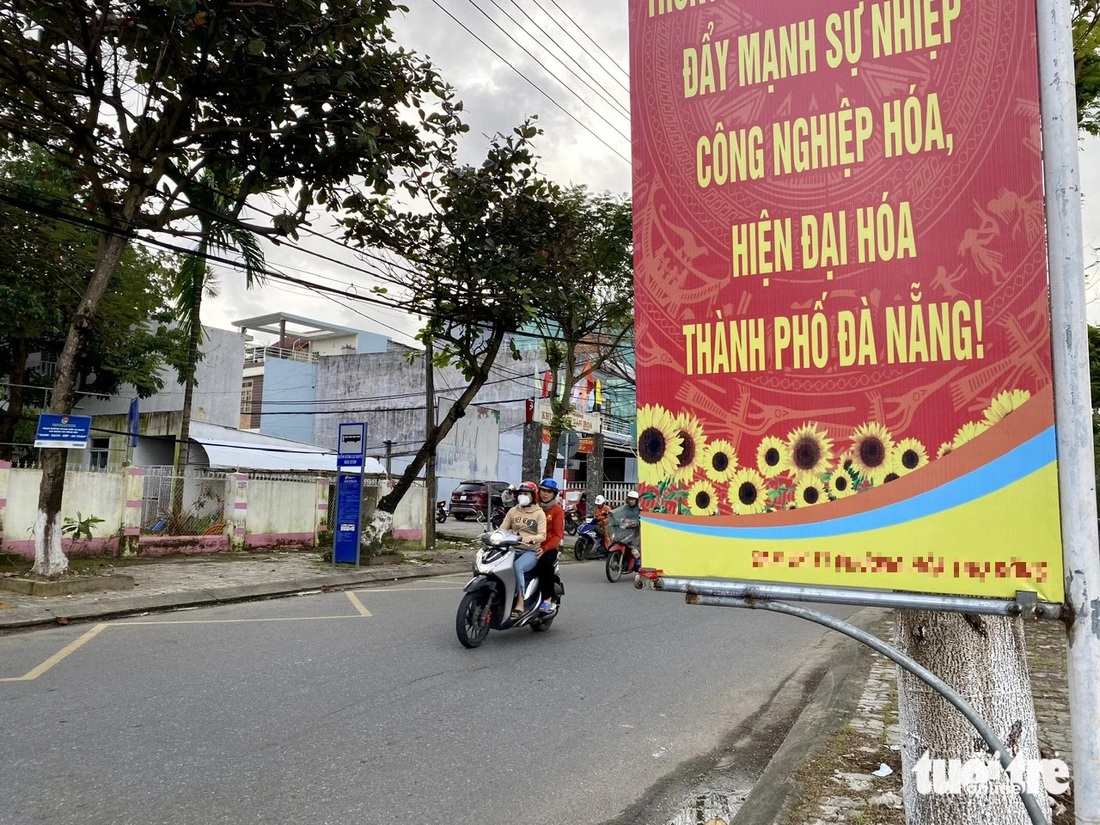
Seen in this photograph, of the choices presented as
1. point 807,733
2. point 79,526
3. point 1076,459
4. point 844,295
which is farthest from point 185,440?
point 1076,459

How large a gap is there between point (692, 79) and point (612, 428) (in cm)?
3843

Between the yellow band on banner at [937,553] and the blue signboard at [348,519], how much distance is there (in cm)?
1204

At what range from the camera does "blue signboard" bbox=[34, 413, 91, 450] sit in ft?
30.3

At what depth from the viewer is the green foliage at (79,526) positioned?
1193 centimetres

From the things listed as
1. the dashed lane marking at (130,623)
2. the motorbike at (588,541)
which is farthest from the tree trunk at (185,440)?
the motorbike at (588,541)

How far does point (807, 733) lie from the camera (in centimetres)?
489

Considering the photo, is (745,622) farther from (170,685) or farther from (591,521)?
(591,521)

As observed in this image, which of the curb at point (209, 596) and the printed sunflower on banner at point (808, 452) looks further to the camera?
the curb at point (209, 596)

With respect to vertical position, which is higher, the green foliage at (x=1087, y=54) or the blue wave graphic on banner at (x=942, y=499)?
the green foliage at (x=1087, y=54)

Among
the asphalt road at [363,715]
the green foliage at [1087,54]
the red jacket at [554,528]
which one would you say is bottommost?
the asphalt road at [363,715]

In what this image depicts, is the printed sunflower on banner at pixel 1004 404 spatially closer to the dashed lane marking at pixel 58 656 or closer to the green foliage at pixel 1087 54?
the green foliage at pixel 1087 54

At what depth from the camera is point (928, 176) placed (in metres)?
2.16

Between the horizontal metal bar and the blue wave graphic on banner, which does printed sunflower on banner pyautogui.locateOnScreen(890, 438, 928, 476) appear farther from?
the horizontal metal bar

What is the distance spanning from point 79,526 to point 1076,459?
13.2m
